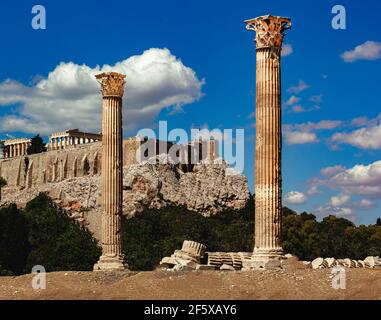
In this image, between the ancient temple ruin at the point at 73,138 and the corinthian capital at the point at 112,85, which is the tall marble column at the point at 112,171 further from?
the ancient temple ruin at the point at 73,138

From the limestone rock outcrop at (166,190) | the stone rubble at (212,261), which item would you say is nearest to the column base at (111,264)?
the stone rubble at (212,261)

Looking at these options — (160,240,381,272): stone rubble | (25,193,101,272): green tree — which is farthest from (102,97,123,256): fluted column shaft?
(25,193,101,272): green tree

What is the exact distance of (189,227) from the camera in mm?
69312

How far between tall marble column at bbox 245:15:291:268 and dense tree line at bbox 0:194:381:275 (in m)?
28.4

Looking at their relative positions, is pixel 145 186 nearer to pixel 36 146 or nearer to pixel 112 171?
pixel 36 146

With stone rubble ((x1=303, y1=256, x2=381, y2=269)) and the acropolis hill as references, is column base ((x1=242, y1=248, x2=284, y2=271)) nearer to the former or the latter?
stone rubble ((x1=303, y1=256, x2=381, y2=269))

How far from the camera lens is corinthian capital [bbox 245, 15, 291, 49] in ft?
81.6

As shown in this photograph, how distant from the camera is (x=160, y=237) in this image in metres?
69.9

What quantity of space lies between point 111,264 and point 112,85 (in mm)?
6877

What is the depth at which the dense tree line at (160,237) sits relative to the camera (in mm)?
56522

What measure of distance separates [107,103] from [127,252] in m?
31.7
